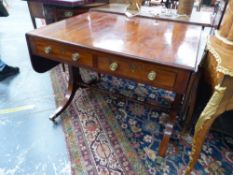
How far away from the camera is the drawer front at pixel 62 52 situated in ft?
3.33

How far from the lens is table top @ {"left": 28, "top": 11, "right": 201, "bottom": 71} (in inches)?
34.7

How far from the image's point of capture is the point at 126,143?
139cm

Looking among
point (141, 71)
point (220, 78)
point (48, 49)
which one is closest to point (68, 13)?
point (48, 49)

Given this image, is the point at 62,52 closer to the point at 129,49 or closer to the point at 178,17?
the point at 129,49

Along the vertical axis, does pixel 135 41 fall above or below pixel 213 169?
above

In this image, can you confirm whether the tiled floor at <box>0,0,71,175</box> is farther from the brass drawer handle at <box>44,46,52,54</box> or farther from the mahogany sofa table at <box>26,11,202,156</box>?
the brass drawer handle at <box>44,46,52,54</box>

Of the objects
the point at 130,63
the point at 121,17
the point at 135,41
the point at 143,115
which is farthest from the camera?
the point at 143,115

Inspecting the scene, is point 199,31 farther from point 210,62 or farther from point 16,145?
point 16,145

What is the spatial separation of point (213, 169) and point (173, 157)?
26cm

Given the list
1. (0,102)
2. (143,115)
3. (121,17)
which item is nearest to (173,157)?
(143,115)

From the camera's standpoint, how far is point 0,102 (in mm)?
1797

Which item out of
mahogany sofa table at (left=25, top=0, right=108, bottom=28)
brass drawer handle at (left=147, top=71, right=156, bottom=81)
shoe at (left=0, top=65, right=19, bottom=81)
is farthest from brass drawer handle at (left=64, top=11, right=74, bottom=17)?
brass drawer handle at (left=147, top=71, right=156, bottom=81)

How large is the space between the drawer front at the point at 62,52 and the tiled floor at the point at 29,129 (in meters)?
0.67

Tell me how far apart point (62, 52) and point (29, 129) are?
0.80 m
